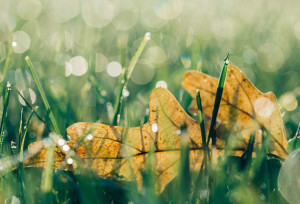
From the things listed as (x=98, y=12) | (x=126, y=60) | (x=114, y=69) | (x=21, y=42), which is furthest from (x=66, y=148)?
(x=98, y=12)

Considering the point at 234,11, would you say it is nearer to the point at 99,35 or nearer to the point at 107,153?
the point at 99,35

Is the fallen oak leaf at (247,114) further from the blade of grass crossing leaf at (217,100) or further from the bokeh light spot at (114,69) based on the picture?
the bokeh light spot at (114,69)

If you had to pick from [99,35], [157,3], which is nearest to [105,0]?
[157,3]

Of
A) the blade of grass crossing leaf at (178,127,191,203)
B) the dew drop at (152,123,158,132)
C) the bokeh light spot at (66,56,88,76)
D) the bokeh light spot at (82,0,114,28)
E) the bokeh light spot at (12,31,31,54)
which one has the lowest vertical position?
the blade of grass crossing leaf at (178,127,191,203)

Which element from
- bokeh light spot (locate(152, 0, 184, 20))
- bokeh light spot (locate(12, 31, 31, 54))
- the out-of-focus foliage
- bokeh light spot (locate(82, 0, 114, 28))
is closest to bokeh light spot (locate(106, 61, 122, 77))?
the out-of-focus foliage

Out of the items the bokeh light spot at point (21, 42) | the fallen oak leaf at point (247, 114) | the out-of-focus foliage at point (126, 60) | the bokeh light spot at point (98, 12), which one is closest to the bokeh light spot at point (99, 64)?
the out-of-focus foliage at point (126, 60)

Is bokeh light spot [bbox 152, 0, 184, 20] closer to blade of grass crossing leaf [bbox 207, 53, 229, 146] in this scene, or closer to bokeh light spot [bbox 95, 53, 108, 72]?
bokeh light spot [bbox 95, 53, 108, 72]
